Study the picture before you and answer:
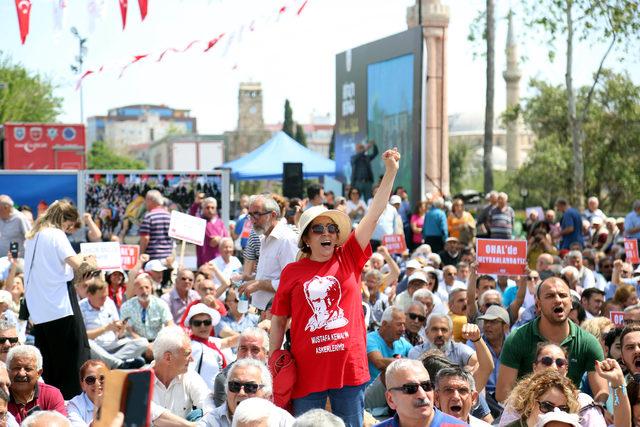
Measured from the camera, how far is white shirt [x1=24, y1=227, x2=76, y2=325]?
9.28 m

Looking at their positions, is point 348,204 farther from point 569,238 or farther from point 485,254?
point 485,254

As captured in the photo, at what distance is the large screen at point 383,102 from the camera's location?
78.4ft

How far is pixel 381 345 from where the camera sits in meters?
10.1

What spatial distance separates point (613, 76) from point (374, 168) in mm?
20447

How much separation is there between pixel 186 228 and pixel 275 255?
6.42 meters

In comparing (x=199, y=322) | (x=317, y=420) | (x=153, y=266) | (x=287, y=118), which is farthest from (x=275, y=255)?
(x=287, y=118)

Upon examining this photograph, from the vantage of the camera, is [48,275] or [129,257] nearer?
[48,275]

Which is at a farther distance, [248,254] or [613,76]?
[613,76]

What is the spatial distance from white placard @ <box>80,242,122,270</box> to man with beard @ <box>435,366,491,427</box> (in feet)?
21.6

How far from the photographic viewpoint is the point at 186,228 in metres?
14.7

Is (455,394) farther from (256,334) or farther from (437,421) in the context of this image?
(256,334)

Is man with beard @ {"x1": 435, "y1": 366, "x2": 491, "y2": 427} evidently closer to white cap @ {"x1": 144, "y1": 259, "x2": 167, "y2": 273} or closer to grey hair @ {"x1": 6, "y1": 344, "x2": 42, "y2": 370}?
grey hair @ {"x1": 6, "y1": 344, "x2": 42, "y2": 370}

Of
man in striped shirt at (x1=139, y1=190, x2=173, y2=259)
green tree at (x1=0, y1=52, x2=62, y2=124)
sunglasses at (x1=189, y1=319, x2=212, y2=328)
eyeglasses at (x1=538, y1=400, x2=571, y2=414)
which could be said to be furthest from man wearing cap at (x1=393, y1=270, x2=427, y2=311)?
green tree at (x1=0, y1=52, x2=62, y2=124)

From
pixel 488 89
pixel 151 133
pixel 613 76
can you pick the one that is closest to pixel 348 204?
pixel 488 89
